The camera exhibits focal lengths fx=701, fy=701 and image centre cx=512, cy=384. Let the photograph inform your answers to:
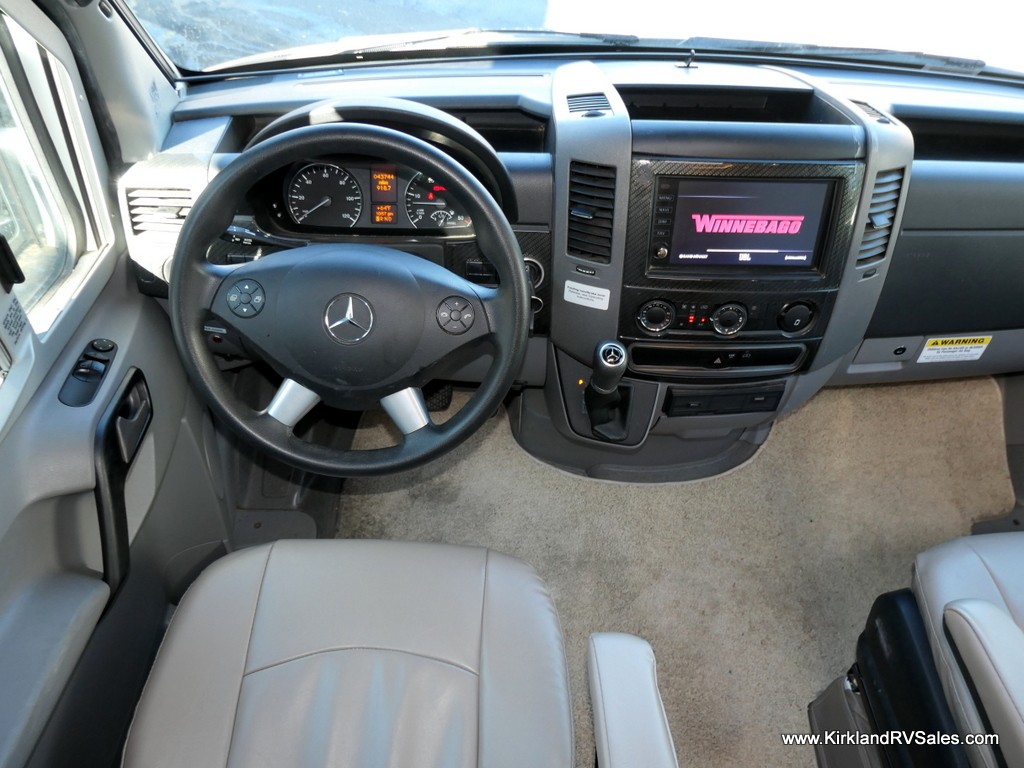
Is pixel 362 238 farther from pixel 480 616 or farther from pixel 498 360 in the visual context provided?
pixel 480 616

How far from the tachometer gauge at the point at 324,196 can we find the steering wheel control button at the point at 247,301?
347mm

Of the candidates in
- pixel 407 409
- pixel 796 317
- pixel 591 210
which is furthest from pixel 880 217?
pixel 407 409

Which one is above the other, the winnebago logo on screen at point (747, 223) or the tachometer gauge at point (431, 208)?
the tachometer gauge at point (431, 208)

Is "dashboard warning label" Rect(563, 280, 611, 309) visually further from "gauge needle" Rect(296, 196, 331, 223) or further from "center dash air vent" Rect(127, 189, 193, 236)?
"center dash air vent" Rect(127, 189, 193, 236)

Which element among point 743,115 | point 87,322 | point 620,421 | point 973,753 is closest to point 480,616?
point 973,753

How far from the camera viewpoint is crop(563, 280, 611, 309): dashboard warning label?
1.52m

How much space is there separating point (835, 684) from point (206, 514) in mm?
1468

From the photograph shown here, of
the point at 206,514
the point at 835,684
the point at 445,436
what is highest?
the point at 445,436

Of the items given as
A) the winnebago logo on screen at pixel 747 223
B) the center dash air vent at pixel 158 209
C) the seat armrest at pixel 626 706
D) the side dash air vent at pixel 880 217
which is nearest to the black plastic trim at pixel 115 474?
the center dash air vent at pixel 158 209

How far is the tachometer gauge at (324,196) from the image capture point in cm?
138

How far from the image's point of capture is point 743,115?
1698mm

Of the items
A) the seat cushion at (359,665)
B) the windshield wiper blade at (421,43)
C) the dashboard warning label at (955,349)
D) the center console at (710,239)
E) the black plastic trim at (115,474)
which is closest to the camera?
the seat cushion at (359,665)

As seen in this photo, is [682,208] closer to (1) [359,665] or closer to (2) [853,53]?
(2) [853,53]

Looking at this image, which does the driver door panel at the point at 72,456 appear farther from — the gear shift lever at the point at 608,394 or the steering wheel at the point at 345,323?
the gear shift lever at the point at 608,394
